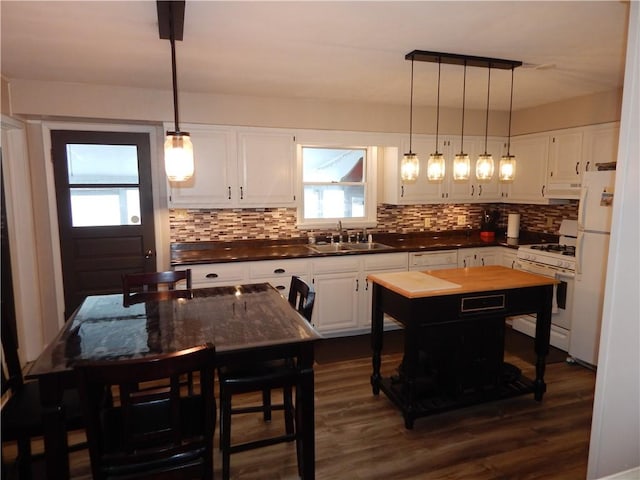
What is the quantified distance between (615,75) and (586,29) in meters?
1.29

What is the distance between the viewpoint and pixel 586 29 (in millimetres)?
2234

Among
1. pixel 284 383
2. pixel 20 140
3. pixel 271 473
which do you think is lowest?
pixel 271 473

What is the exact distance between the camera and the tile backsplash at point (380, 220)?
4.07 m

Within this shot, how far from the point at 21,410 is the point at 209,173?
2410mm

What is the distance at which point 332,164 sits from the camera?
457cm

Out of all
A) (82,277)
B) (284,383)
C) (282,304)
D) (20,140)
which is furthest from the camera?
(82,277)

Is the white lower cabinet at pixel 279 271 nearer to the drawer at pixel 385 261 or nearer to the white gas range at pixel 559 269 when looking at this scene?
the drawer at pixel 385 261

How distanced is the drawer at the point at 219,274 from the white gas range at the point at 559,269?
2795mm

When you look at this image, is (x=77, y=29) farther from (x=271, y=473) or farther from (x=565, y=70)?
(x=565, y=70)

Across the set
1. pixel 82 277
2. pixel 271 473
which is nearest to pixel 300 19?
pixel 271 473

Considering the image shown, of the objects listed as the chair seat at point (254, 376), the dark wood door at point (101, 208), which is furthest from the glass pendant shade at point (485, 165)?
the dark wood door at point (101, 208)

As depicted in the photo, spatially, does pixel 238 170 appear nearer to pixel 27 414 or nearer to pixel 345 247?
pixel 345 247

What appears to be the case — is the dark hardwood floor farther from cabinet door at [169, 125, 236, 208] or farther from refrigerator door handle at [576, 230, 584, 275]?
cabinet door at [169, 125, 236, 208]

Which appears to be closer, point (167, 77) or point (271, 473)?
point (271, 473)
